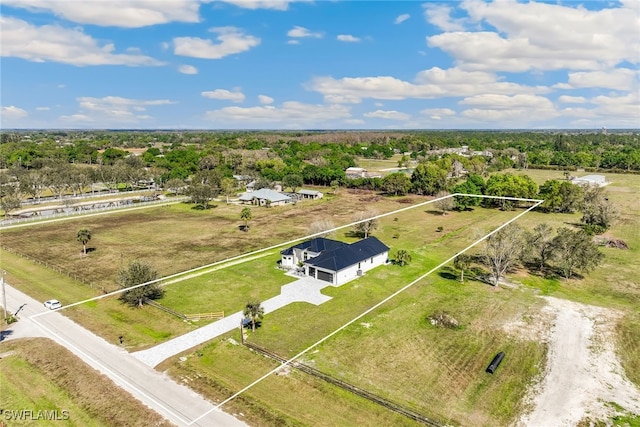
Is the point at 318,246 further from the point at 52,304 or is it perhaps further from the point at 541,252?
the point at 52,304

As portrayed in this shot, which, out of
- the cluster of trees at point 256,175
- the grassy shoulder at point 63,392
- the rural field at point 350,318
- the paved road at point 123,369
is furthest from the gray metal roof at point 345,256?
the cluster of trees at point 256,175

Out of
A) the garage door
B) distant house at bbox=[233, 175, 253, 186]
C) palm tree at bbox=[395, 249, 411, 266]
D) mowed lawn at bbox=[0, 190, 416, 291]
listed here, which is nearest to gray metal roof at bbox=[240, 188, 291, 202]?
mowed lawn at bbox=[0, 190, 416, 291]

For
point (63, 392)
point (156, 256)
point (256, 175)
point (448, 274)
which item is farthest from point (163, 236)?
point (256, 175)

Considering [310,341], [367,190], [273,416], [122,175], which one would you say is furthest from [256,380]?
[122,175]

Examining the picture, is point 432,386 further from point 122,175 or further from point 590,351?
point 122,175

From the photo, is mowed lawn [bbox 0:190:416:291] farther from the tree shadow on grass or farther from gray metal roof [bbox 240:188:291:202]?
the tree shadow on grass
